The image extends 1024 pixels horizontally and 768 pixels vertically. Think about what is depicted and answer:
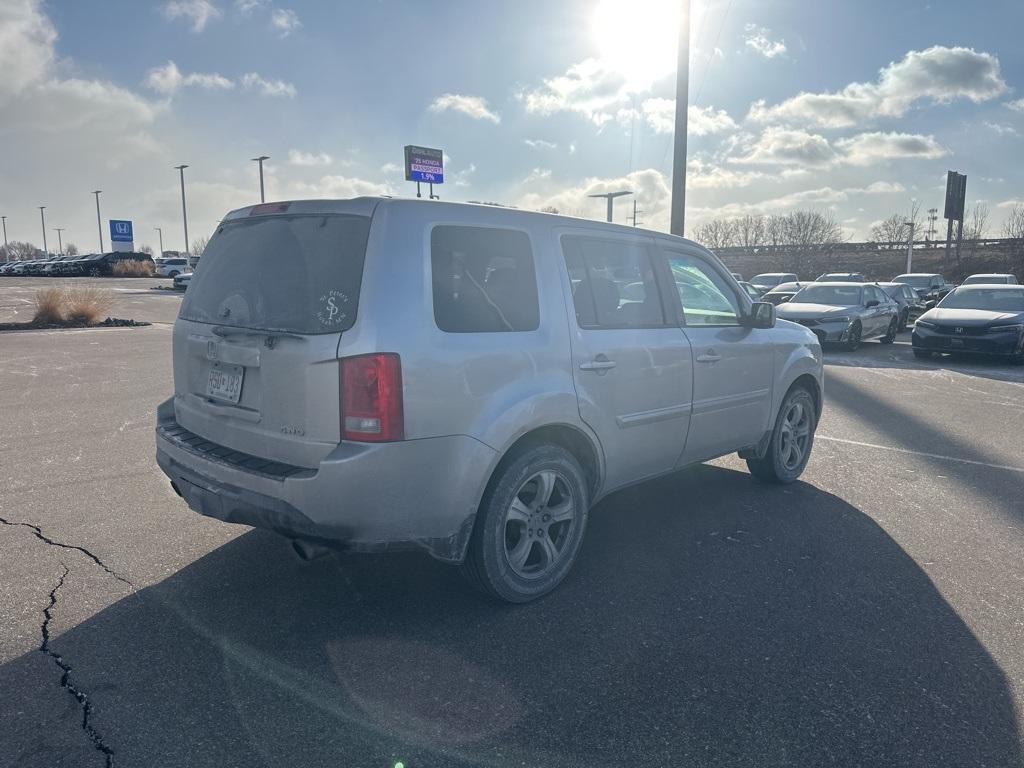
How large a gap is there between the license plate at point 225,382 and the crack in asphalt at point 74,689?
47.3 inches

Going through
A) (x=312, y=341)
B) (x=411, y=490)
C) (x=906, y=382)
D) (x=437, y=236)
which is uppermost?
(x=437, y=236)

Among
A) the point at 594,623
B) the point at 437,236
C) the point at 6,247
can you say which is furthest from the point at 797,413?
the point at 6,247

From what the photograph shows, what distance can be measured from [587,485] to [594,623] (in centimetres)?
80

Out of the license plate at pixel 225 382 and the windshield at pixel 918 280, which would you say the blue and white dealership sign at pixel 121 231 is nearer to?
the windshield at pixel 918 280

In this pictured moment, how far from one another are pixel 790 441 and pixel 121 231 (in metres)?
71.0

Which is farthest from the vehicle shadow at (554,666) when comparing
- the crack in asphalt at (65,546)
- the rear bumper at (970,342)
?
the rear bumper at (970,342)

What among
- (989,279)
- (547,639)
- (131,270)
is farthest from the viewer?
(131,270)

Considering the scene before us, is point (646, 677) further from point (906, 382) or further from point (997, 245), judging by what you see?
point (997, 245)

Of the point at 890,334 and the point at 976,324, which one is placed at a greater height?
the point at 976,324

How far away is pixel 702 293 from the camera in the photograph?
4848 millimetres

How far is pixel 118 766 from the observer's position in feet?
7.70

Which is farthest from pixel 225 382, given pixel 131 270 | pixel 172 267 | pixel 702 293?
pixel 172 267

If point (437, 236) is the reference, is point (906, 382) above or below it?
below

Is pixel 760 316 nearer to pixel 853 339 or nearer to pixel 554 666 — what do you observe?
pixel 554 666
